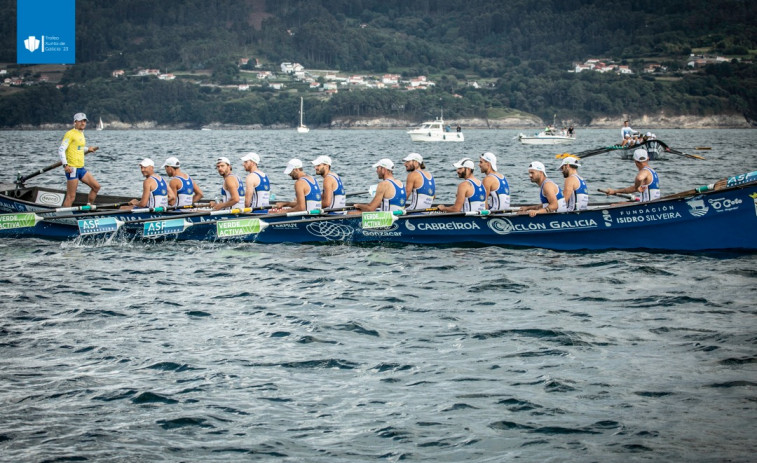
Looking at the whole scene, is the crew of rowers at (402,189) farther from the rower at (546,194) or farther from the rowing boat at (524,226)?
the rowing boat at (524,226)

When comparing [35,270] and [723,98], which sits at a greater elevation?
[723,98]

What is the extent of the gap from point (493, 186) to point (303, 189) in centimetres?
413

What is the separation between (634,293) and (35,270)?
11314mm

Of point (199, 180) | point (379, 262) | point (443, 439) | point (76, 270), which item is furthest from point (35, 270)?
point (199, 180)

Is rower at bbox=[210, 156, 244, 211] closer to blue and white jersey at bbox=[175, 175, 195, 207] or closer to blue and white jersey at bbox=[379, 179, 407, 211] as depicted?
blue and white jersey at bbox=[175, 175, 195, 207]

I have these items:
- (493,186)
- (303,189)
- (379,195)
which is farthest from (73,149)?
(493,186)

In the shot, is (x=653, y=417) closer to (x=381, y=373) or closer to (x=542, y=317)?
(x=381, y=373)

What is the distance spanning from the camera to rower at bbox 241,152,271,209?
1916cm

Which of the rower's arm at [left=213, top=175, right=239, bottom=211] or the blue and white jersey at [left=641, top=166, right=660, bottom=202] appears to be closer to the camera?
the blue and white jersey at [left=641, top=166, right=660, bottom=202]

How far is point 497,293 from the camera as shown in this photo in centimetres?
1462

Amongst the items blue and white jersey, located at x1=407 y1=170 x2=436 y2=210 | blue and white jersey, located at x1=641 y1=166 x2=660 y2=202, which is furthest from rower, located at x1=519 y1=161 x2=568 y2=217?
blue and white jersey, located at x1=407 y1=170 x2=436 y2=210

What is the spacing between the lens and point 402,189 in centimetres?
1839

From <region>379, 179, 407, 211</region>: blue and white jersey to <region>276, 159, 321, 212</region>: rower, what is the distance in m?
1.53

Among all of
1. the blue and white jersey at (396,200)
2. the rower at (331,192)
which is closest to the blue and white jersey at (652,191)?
the blue and white jersey at (396,200)
